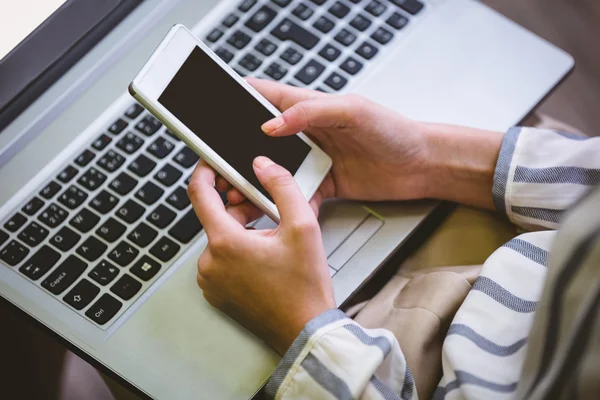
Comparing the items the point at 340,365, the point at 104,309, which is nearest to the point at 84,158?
the point at 104,309

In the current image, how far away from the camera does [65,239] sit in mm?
503

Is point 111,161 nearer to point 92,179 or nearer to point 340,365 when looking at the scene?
point 92,179

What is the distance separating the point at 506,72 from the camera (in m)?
0.57

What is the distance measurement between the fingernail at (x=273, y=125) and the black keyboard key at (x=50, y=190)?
0.54 ft

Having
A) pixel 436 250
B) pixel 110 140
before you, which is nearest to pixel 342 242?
pixel 436 250

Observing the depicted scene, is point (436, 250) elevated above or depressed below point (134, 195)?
above

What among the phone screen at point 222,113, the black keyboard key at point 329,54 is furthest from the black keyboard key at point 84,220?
the black keyboard key at point 329,54

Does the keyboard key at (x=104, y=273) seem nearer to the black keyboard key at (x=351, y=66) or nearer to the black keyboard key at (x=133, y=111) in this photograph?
the black keyboard key at (x=133, y=111)

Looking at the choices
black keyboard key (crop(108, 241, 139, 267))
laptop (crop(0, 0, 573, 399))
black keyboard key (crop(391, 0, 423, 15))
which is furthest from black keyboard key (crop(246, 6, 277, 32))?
black keyboard key (crop(108, 241, 139, 267))

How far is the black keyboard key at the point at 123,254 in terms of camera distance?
495 millimetres

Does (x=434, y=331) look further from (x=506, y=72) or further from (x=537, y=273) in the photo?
(x=506, y=72)

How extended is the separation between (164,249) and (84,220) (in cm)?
6

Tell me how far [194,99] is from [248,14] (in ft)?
0.47

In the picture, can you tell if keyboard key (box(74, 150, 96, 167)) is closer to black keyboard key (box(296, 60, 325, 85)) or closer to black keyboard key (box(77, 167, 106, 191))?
black keyboard key (box(77, 167, 106, 191))
